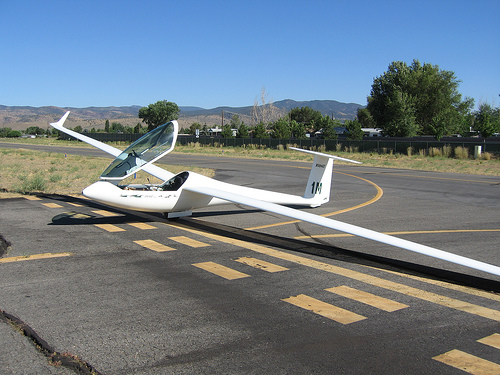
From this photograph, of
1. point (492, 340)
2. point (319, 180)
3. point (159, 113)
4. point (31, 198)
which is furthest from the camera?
point (159, 113)

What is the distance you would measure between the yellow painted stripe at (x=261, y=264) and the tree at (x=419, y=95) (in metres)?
75.2

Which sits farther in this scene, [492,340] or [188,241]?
[188,241]

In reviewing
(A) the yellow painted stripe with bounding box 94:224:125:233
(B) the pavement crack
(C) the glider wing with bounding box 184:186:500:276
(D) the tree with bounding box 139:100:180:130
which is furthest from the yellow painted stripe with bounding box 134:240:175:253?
(D) the tree with bounding box 139:100:180:130

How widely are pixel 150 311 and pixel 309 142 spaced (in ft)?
194

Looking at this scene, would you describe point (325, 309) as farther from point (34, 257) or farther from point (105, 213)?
point (105, 213)

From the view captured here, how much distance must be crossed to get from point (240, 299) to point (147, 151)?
6.17 m

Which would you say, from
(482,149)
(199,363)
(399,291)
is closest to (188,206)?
(399,291)

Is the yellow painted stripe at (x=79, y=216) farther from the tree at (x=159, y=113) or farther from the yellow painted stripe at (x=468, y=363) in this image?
the tree at (x=159, y=113)

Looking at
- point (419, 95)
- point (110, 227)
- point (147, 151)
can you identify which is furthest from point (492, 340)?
point (419, 95)

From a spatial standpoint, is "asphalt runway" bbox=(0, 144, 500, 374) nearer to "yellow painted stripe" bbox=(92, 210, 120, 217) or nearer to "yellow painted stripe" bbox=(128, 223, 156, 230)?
"yellow painted stripe" bbox=(128, 223, 156, 230)

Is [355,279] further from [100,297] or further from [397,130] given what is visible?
[397,130]

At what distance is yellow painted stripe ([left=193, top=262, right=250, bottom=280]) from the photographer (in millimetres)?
7926

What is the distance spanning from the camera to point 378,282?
7.73 m

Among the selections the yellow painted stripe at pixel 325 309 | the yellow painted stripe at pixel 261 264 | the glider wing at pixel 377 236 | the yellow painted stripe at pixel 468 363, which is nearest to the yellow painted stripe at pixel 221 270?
the yellow painted stripe at pixel 261 264
